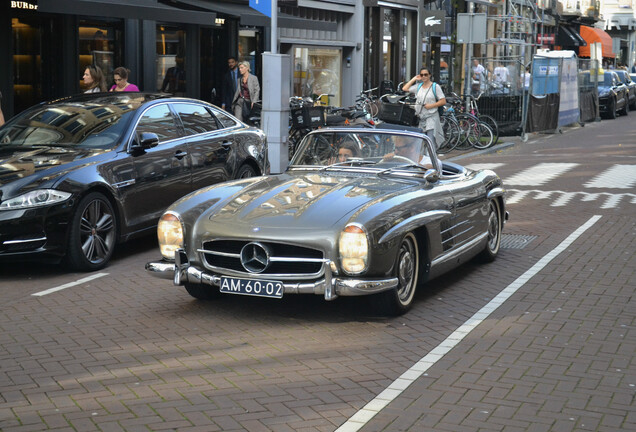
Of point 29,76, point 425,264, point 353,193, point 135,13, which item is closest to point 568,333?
point 425,264

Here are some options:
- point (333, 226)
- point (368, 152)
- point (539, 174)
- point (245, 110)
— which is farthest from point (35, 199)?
point (245, 110)

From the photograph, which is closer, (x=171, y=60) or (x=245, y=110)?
(x=245, y=110)

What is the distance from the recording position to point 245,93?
20.8 meters

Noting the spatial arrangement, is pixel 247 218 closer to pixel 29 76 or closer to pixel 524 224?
pixel 524 224

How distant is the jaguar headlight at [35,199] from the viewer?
8.55 m

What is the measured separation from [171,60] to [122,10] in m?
5.94

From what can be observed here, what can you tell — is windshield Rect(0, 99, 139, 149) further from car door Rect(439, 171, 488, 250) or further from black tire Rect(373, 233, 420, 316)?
black tire Rect(373, 233, 420, 316)

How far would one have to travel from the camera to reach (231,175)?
11.4 m

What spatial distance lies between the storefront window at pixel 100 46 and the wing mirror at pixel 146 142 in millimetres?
9313

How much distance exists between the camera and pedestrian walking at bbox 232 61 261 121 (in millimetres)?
20625

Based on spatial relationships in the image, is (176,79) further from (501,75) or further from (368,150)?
(368,150)

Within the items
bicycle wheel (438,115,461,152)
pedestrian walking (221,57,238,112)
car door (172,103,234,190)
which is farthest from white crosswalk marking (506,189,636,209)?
pedestrian walking (221,57,238,112)

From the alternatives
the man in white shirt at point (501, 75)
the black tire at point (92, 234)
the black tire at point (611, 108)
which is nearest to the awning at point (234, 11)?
the man in white shirt at point (501, 75)

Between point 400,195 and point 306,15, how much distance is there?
21426mm
